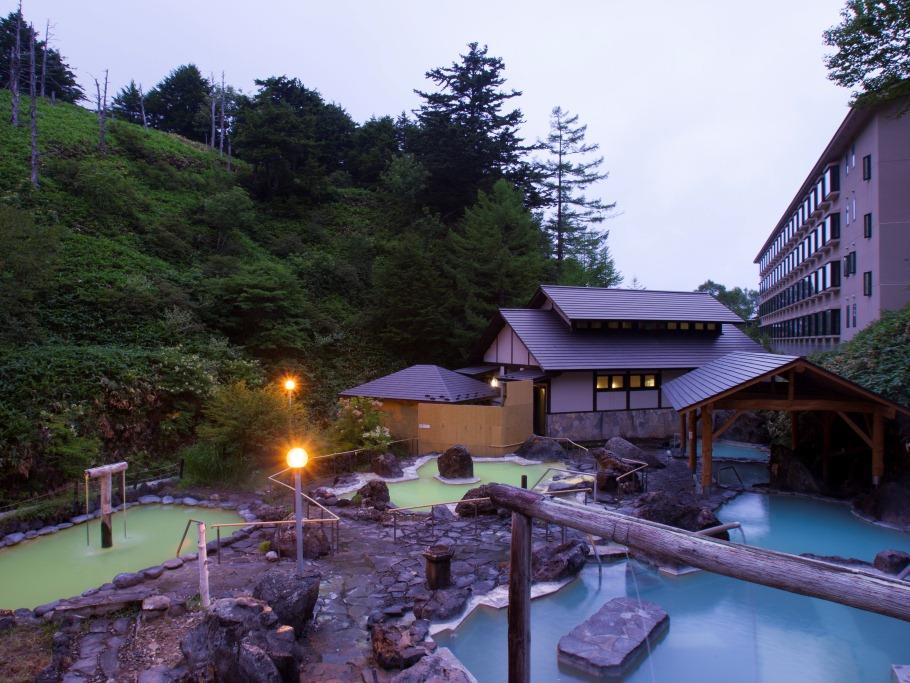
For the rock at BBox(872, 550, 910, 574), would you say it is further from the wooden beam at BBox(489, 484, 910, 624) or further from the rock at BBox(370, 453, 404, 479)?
the rock at BBox(370, 453, 404, 479)

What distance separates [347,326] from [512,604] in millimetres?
24480

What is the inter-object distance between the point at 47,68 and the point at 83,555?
2180 inches

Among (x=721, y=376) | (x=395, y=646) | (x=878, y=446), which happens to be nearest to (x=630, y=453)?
(x=721, y=376)

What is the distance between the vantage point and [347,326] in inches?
1128

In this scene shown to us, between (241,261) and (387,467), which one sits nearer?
(387,467)

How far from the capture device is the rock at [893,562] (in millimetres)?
9328

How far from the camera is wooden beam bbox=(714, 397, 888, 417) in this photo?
12898mm

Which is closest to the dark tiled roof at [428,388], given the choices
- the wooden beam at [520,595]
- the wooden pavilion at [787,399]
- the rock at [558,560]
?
the wooden pavilion at [787,399]

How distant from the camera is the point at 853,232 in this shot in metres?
27.3

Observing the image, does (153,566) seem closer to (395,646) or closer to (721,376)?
(395,646)

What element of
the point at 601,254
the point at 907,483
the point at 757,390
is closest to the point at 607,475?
the point at 757,390

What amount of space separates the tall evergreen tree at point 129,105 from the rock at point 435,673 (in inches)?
2545

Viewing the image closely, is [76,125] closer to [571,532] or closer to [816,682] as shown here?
[571,532]

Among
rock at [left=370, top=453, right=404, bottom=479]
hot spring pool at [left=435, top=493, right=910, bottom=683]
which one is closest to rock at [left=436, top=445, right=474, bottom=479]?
rock at [left=370, top=453, right=404, bottom=479]
